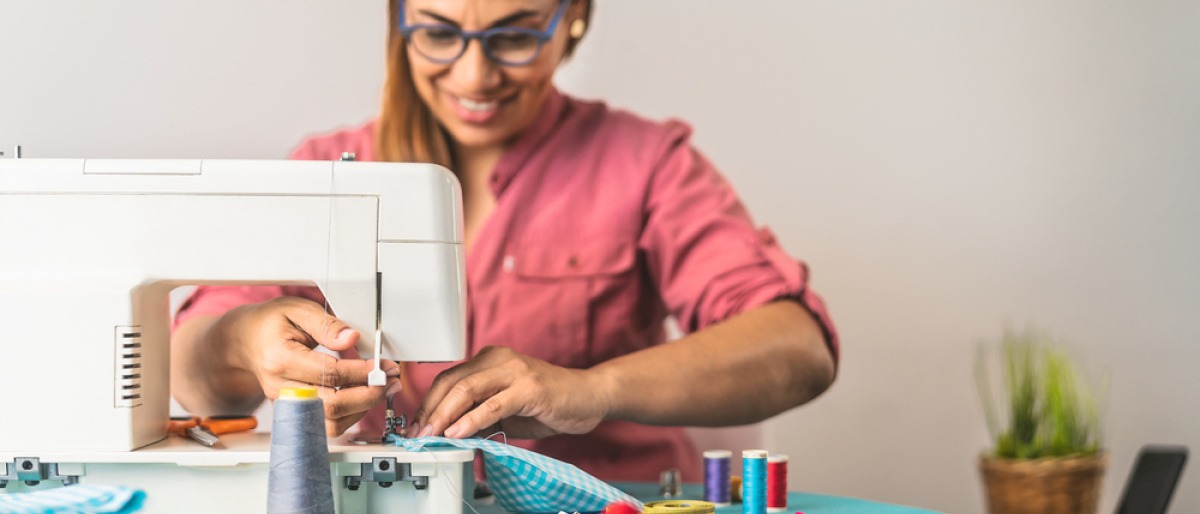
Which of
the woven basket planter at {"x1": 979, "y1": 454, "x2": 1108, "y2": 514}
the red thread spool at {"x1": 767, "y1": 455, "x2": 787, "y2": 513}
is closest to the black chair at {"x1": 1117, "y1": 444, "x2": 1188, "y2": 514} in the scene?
the woven basket planter at {"x1": 979, "y1": 454, "x2": 1108, "y2": 514}

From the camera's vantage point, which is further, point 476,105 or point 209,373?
point 476,105

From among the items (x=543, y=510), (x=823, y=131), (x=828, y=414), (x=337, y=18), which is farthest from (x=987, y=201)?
Result: (x=543, y=510)

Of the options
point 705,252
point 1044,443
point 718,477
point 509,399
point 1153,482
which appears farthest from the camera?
point 1044,443

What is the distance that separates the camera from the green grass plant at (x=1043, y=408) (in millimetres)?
2666

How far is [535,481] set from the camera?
1236 mm

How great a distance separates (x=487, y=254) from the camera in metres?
1.92

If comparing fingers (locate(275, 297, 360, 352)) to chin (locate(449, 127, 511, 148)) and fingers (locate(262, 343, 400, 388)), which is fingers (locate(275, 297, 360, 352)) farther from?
chin (locate(449, 127, 511, 148))

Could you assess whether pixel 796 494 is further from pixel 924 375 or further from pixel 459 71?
pixel 924 375

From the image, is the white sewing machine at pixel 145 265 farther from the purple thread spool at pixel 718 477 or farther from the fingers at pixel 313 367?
the purple thread spool at pixel 718 477

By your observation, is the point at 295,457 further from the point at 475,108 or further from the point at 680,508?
the point at 475,108

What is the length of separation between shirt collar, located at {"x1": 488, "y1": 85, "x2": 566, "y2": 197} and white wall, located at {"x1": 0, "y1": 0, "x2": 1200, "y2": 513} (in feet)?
2.73

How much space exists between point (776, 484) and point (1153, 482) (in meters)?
1.57

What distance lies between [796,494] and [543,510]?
365mm

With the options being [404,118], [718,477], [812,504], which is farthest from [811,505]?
[404,118]
